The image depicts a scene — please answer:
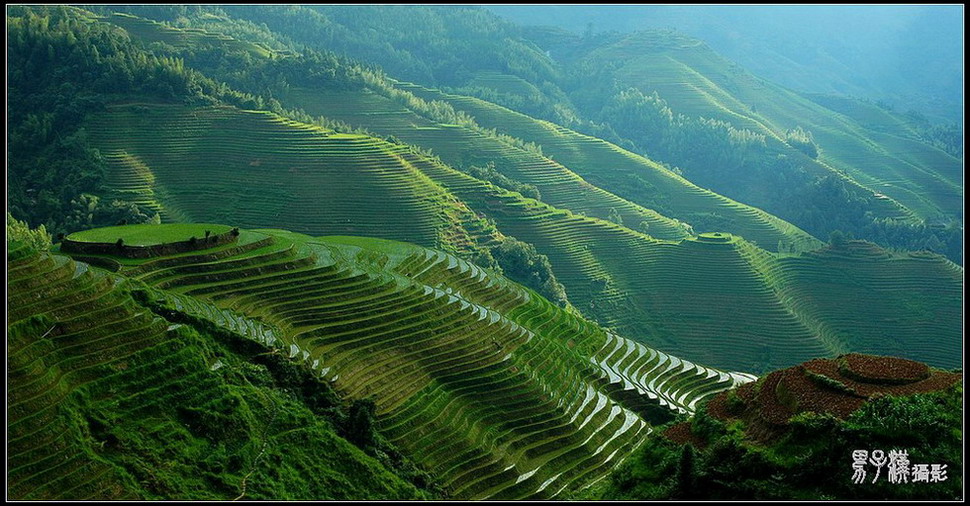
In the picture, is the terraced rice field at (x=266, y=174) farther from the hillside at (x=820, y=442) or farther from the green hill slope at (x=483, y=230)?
the hillside at (x=820, y=442)

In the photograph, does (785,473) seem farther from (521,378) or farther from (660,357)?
(660,357)

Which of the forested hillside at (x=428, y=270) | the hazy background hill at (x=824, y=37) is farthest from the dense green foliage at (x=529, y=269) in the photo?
the hazy background hill at (x=824, y=37)

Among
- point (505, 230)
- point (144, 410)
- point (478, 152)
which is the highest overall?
point (478, 152)

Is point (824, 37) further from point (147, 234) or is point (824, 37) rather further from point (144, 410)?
point (144, 410)

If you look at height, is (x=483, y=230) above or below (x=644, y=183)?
below

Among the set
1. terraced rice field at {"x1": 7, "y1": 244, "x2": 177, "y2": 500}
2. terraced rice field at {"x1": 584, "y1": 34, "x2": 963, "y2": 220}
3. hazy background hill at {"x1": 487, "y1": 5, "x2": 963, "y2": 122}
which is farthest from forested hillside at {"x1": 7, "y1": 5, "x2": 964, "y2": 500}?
hazy background hill at {"x1": 487, "y1": 5, "x2": 963, "y2": 122}

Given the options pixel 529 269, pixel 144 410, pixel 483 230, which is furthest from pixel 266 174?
pixel 144 410

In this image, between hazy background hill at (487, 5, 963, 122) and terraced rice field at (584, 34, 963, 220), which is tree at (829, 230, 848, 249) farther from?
hazy background hill at (487, 5, 963, 122)
